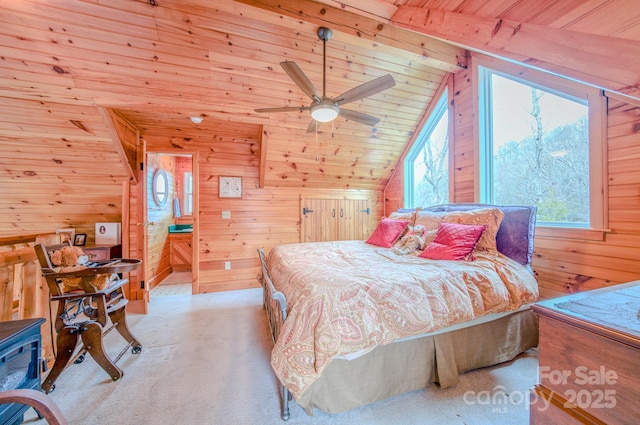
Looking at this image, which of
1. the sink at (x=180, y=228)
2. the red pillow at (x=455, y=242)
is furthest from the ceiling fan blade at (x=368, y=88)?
the sink at (x=180, y=228)

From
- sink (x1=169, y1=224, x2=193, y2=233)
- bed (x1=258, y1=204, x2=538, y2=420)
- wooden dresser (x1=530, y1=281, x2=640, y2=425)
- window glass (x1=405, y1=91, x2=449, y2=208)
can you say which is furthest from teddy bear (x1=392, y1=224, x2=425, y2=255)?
sink (x1=169, y1=224, x2=193, y2=233)

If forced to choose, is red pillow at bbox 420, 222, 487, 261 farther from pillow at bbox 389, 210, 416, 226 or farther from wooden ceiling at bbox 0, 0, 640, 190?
wooden ceiling at bbox 0, 0, 640, 190

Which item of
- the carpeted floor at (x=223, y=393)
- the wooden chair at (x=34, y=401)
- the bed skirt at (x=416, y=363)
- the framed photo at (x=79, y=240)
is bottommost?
the carpeted floor at (x=223, y=393)

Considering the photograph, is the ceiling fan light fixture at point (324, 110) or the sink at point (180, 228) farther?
the sink at point (180, 228)

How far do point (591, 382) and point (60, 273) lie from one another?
110 inches

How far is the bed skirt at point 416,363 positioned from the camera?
1380mm

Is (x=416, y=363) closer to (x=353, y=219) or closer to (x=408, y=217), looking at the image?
(x=408, y=217)

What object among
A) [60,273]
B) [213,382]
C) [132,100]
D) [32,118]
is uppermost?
[132,100]

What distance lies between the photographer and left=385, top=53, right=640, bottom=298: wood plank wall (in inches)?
66.9

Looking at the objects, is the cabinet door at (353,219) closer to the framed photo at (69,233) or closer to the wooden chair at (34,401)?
the wooden chair at (34,401)

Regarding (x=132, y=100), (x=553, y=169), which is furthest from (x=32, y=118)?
(x=553, y=169)

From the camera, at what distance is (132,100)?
8.53 feet

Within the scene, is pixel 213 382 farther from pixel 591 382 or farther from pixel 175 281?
pixel 175 281

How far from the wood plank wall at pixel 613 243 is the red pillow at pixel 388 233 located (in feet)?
4.10
